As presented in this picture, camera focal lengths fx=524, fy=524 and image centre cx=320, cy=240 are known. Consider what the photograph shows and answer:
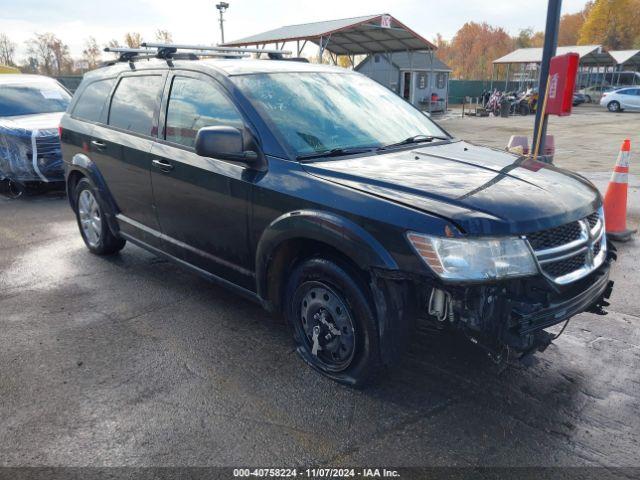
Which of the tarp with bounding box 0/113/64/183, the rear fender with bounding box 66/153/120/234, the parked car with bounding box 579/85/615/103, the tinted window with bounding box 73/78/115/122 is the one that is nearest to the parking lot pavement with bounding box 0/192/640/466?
the rear fender with bounding box 66/153/120/234

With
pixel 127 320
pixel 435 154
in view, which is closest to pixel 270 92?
pixel 435 154

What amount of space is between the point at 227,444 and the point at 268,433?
0.21 meters

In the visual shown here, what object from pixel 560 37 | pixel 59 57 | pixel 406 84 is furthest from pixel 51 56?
pixel 560 37

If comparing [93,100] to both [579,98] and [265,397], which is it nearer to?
[265,397]

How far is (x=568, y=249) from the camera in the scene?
267 centimetres

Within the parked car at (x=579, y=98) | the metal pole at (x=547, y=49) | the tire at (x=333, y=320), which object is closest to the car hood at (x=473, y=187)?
the tire at (x=333, y=320)

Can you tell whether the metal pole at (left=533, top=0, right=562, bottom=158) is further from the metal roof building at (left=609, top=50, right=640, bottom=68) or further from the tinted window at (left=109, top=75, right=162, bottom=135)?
the metal roof building at (left=609, top=50, right=640, bottom=68)

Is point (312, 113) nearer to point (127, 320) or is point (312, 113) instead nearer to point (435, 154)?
point (435, 154)

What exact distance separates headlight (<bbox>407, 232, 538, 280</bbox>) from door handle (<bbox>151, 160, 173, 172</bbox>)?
214cm

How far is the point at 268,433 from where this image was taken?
2670 mm

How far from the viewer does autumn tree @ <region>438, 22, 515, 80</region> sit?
3391 inches

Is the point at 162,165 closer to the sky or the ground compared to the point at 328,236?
closer to the sky

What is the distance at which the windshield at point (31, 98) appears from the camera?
9.01 metres

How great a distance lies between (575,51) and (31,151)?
115ft
